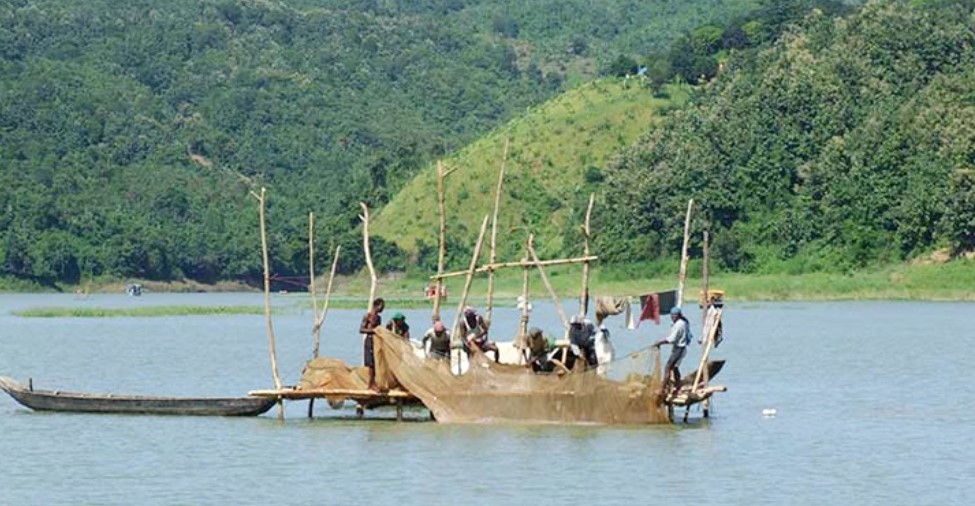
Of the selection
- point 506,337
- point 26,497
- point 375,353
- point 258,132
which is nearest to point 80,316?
point 506,337

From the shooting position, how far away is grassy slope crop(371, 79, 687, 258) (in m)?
116

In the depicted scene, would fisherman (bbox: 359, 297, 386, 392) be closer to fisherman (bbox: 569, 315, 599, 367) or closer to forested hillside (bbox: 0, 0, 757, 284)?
fisherman (bbox: 569, 315, 599, 367)

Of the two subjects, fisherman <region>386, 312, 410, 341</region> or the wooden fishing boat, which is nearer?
fisherman <region>386, 312, 410, 341</region>

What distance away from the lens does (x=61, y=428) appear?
121 feet

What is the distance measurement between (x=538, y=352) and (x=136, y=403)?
7.33m

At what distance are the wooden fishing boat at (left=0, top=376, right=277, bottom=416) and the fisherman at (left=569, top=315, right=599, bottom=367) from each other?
5.37 meters

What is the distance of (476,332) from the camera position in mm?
36219

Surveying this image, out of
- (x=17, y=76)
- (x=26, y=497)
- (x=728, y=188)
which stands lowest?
(x=26, y=497)

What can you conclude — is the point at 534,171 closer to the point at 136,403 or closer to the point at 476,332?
the point at 136,403

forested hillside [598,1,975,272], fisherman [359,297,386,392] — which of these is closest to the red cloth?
fisherman [359,297,386,392]

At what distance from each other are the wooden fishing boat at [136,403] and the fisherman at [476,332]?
3.32 meters

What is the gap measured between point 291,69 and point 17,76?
86.5 feet

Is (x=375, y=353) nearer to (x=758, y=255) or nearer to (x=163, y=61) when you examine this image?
(x=758, y=255)

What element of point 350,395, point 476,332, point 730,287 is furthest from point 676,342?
point 730,287
